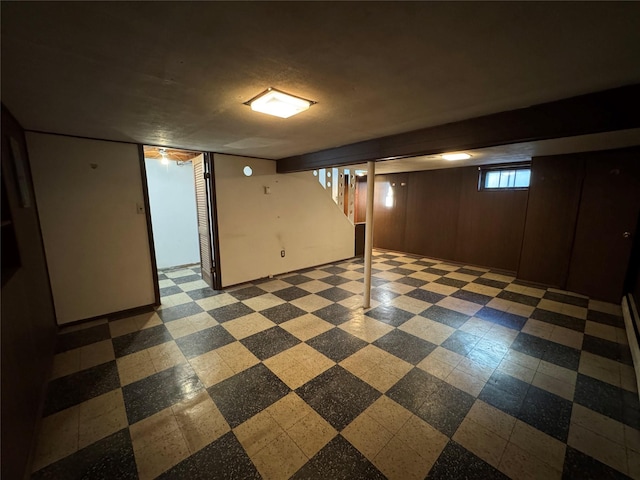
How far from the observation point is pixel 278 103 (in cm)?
181

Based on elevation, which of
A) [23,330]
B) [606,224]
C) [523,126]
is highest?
[523,126]

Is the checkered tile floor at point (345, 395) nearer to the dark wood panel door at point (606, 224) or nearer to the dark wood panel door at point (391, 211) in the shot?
the dark wood panel door at point (606, 224)

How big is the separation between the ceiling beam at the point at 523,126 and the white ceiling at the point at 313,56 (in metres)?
0.10

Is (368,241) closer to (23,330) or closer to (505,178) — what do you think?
(23,330)

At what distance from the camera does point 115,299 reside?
129 inches

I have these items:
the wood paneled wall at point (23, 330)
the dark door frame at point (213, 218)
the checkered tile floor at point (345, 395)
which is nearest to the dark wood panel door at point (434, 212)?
the checkered tile floor at point (345, 395)

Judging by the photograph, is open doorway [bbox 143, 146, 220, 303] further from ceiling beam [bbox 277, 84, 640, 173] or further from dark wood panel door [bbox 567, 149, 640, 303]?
dark wood panel door [bbox 567, 149, 640, 303]

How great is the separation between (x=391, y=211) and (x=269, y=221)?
12.6 feet

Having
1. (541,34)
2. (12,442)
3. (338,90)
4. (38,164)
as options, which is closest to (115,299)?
(38,164)

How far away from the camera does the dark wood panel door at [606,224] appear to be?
352 centimetres

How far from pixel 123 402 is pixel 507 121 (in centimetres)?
386

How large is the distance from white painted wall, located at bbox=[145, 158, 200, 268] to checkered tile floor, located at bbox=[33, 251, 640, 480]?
7.68 ft

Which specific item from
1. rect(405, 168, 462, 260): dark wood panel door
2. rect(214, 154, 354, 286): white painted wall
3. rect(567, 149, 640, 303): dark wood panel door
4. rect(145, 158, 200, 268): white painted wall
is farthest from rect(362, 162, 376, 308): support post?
rect(145, 158, 200, 268): white painted wall

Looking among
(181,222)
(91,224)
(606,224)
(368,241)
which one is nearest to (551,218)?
(606,224)
